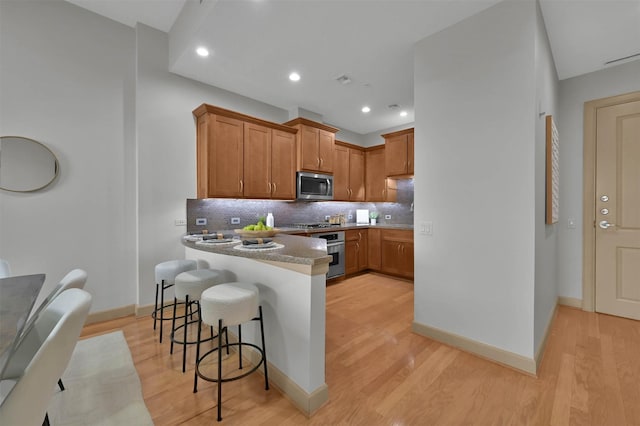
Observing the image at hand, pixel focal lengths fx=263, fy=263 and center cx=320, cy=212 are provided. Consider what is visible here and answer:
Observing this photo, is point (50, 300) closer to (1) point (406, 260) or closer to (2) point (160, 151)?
(2) point (160, 151)

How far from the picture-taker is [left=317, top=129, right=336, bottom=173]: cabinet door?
4465 mm

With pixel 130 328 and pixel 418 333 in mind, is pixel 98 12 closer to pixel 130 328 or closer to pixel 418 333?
pixel 130 328

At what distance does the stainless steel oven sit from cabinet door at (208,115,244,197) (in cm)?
152

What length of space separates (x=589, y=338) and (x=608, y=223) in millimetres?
1404

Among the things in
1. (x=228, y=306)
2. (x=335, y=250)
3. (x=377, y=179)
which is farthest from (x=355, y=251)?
(x=228, y=306)

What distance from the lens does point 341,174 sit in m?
5.03

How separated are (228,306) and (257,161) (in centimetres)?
253

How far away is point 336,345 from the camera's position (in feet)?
7.74

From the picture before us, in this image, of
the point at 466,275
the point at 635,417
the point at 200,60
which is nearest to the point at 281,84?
the point at 200,60

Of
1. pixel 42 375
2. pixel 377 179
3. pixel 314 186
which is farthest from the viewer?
pixel 377 179

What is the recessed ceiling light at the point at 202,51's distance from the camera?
2693 millimetres

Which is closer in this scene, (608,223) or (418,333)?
(418,333)

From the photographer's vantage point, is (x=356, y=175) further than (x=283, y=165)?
Yes

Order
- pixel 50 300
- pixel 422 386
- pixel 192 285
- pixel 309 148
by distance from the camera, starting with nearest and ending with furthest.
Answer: pixel 50 300 < pixel 422 386 < pixel 192 285 < pixel 309 148
